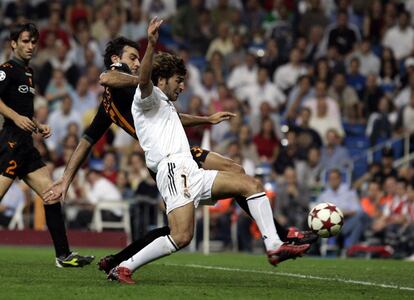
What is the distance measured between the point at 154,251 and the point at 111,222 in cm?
1116

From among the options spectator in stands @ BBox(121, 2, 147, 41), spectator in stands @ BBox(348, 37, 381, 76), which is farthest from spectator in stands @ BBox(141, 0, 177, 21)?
spectator in stands @ BBox(348, 37, 381, 76)

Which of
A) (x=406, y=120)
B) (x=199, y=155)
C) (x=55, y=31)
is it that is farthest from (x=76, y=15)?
(x=199, y=155)

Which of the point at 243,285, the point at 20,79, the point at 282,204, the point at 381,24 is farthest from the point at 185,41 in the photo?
the point at 243,285

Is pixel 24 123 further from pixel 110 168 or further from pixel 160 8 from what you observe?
pixel 160 8

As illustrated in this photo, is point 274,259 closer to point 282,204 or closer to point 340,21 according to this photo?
point 282,204

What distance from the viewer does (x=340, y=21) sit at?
83.1ft

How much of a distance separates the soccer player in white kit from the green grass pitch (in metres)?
0.35

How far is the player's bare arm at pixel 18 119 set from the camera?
1141cm

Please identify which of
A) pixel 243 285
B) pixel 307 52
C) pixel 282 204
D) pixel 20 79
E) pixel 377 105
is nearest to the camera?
pixel 243 285

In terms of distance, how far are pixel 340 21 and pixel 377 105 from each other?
2594 mm

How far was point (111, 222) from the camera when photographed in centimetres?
2100

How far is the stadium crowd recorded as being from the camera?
2066 centimetres

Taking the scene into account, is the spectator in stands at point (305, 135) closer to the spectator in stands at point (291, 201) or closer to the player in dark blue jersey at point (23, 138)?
the spectator in stands at point (291, 201)

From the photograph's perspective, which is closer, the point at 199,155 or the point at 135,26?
the point at 199,155
